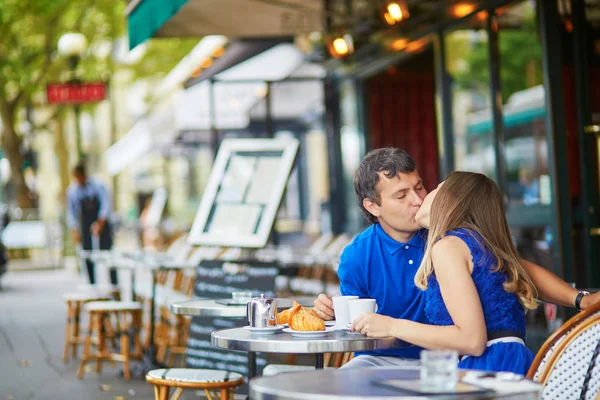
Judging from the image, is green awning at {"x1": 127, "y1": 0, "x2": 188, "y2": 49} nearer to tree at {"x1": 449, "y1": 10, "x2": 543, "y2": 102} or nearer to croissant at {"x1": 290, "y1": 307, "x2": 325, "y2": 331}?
tree at {"x1": 449, "y1": 10, "x2": 543, "y2": 102}

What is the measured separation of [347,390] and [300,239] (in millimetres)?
11555

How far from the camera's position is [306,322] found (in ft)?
12.7

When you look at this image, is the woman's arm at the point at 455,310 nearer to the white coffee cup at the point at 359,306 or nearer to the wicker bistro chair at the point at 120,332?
the white coffee cup at the point at 359,306

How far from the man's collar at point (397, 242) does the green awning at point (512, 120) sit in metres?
3.16

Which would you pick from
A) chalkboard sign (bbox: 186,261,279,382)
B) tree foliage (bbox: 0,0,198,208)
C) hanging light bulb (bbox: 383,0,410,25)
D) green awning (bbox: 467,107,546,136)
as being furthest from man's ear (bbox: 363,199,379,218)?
tree foliage (bbox: 0,0,198,208)

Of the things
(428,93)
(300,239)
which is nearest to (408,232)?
(428,93)

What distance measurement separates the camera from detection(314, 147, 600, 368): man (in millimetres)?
4258

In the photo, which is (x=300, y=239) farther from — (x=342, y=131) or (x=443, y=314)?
(x=443, y=314)

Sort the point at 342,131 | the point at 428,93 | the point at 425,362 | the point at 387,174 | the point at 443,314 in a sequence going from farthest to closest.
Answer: the point at 342,131, the point at 428,93, the point at 387,174, the point at 443,314, the point at 425,362

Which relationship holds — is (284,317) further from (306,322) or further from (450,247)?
(450,247)

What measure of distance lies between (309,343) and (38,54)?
1983 centimetres

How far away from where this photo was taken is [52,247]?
24438mm

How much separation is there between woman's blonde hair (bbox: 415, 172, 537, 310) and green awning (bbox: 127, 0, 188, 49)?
148 inches

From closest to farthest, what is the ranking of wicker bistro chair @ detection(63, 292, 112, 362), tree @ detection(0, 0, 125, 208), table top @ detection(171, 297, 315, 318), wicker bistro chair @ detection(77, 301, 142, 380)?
table top @ detection(171, 297, 315, 318) → wicker bistro chair @ detection(77, 301, 142, 380) → wicker bistro chair @ detection(63, 292, 112, 362) → tree @ detection(0, 0, 125, 208)
